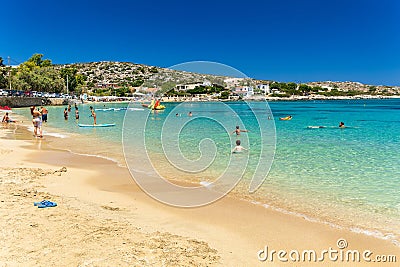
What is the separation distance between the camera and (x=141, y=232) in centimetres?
517

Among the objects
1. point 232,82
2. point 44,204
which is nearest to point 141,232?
point 44,204

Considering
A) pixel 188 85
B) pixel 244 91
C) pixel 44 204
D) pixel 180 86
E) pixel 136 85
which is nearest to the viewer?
pixel 44 204

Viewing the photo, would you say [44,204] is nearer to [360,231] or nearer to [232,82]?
[232,82]

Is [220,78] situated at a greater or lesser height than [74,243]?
greater

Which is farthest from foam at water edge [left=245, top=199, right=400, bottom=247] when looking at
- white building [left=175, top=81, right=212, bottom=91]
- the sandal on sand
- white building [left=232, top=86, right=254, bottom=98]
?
the sandal on sand

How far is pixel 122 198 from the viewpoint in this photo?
722cm

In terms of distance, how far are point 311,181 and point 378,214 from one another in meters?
2.82

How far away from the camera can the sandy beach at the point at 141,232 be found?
14.0 feet

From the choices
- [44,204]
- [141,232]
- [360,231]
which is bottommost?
[360,231]

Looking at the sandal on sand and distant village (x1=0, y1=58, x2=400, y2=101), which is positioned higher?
distant village (x1=0, y1=58, x2=400, y2=101)

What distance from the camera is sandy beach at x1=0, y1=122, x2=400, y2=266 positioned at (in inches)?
168

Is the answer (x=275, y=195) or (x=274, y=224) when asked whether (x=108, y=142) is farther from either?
(x=274, y=224)

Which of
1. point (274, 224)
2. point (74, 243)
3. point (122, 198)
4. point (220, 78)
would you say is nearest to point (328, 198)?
point (274, 224)

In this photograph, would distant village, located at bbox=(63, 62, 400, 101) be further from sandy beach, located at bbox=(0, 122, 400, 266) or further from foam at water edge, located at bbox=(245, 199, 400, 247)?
foam at water edge, located at bbox=(245, 199, 400, 247)
